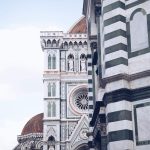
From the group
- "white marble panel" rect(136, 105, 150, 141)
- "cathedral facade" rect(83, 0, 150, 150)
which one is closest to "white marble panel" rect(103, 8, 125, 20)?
"cathedral facade" rect(83, 0, 150, 150)

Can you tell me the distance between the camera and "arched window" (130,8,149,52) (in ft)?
37.3

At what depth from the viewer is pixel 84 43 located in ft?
149

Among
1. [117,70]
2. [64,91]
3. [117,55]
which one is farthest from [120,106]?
[64,91]

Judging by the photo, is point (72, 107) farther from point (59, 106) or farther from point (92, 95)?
point (92, 95)

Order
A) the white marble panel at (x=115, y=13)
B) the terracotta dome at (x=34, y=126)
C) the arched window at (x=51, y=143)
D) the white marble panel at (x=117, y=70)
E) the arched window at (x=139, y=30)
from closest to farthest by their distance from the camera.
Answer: the white marble panel at (x=117, y=70) → the arched window at (x=139, y=30) → the white marble panel at (x=115, y=13) → the arched window at (x=51, y=143) → the terracotta dome at (x=34, y=126)

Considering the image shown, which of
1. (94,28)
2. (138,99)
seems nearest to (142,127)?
(138,99)

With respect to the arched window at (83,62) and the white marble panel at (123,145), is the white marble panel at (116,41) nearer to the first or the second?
the white marble panel at (123,145)

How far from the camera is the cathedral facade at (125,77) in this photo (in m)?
10.6

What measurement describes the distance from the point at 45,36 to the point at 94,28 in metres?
29.1

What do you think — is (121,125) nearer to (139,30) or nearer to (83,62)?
(139,30)

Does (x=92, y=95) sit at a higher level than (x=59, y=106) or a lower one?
lower

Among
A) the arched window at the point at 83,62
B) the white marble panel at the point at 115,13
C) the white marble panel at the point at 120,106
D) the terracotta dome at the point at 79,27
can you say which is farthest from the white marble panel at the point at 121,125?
the terracotta dome at the point at 79,27

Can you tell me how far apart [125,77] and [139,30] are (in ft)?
4.34

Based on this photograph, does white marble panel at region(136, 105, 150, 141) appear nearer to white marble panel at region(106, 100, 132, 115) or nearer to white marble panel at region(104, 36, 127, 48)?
white marble panel at region(106, 100, 132, 115)
